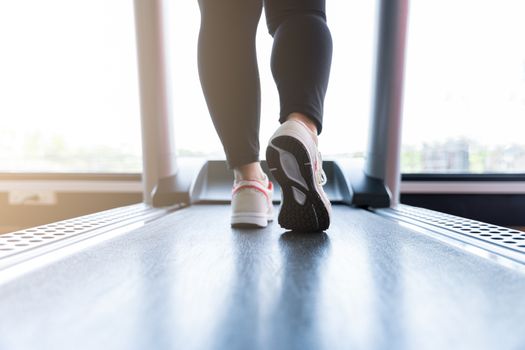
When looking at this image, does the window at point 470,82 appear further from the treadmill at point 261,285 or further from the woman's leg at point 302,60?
the woman's leg at point 302,60

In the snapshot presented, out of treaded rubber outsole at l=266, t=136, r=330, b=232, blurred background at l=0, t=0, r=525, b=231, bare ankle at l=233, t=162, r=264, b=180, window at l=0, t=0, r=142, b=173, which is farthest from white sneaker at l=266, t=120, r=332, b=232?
window at l=0, t=0, r=142, b=173

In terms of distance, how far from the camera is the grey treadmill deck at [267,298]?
1.13 feet

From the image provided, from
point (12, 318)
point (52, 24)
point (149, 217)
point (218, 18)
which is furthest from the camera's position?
point (52, 24)

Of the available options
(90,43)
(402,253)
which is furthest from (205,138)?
(402,253)

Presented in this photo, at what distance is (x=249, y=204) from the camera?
0.88 meters

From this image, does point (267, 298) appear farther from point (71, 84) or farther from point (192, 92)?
point (71, 84)

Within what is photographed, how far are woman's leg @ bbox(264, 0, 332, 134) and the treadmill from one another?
27 centimetres

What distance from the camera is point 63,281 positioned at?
→ 51 cm

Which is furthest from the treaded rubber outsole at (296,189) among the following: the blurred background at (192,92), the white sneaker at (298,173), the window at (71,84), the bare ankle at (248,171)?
the window at (71,84)

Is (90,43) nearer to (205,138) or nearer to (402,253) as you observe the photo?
(205,138)

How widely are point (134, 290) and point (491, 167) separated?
6.43 feet

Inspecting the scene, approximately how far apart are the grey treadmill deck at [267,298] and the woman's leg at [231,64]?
11.9 inches

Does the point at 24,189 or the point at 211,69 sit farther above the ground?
the point at 211,69

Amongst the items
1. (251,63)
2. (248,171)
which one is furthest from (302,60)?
(248,171)
